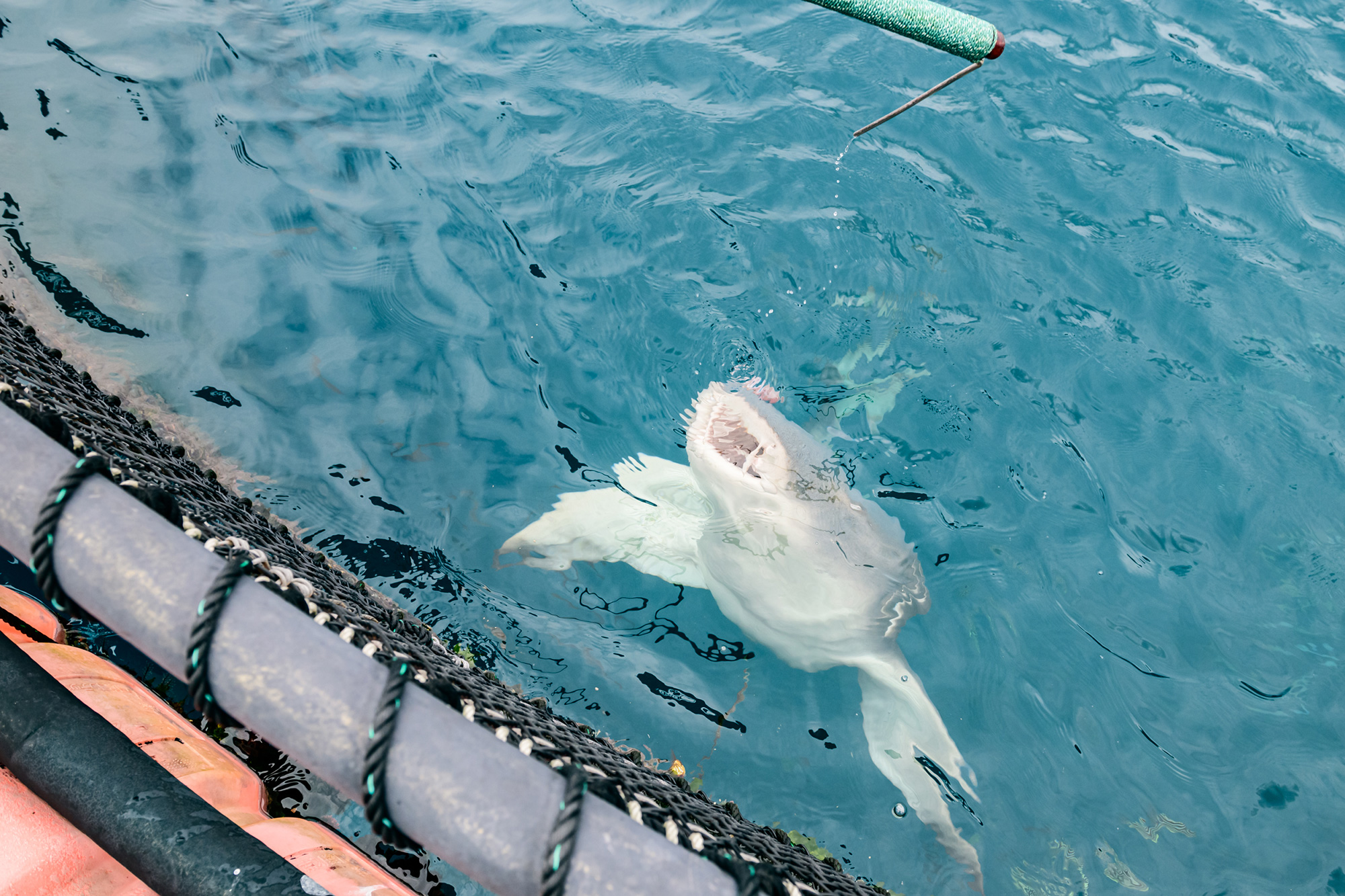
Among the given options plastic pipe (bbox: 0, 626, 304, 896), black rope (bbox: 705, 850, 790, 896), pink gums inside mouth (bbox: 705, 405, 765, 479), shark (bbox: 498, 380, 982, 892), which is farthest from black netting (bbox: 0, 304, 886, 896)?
pink gums inside mouth (bbox: 705, 405, 765, 479)

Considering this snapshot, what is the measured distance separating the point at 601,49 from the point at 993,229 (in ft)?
12.6

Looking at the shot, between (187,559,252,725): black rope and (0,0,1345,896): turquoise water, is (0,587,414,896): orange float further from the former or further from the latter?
(0,0,1345,896): turquoise water

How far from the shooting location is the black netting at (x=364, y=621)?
1.67 m

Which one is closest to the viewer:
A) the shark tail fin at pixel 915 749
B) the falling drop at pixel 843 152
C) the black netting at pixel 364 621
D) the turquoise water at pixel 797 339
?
the black netting at pixel 364 621

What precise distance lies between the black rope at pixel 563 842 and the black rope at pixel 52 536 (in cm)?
110

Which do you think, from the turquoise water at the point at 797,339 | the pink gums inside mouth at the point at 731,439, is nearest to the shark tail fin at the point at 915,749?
the turquoise water at the point at 797,339

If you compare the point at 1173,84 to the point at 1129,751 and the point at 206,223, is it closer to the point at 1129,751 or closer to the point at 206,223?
the point at 1129,751

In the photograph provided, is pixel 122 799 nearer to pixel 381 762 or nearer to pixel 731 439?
pixel 381 762

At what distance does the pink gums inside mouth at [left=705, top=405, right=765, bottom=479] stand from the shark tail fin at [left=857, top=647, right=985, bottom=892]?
52.8 inches

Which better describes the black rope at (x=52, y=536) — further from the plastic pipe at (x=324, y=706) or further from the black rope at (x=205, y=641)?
the black rope at (x=205, y=641)

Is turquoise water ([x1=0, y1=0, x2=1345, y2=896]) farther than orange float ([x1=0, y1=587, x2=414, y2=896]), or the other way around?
turquoise water ([x1=0, y1=0, x2=1345, y2=896])

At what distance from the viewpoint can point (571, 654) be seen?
4.16 m

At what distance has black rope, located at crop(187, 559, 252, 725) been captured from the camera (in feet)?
4.86

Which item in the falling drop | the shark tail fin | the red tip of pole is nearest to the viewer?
the red tip of pole
